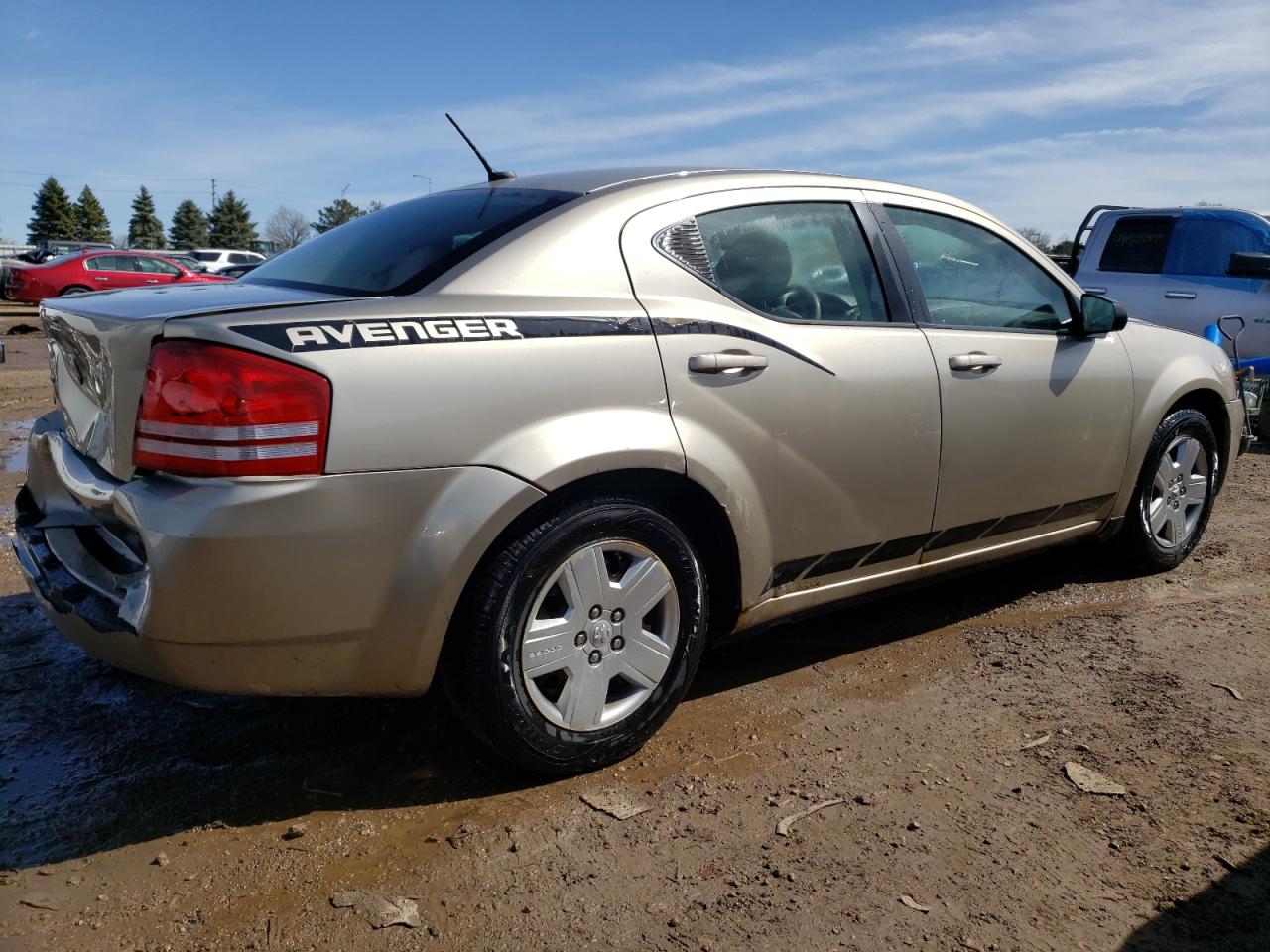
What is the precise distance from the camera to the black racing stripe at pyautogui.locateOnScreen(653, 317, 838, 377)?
288cm

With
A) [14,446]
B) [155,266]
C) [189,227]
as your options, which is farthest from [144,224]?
[14,446]

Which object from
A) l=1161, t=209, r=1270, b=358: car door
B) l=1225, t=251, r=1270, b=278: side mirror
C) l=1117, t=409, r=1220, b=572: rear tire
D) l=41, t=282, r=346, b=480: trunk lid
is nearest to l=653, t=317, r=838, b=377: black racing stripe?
l=41, t=282, r=346, b=480: trunk lid

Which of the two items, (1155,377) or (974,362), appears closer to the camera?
(974,362)

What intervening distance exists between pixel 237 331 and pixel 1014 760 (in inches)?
91.8

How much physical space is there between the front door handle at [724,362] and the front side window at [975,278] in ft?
2.98

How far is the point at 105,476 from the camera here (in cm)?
253

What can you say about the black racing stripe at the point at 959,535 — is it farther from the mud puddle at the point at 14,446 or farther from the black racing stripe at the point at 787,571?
the mud puddle at the point at 14,446

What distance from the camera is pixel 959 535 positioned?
371 cm

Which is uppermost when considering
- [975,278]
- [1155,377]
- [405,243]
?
[405,243]

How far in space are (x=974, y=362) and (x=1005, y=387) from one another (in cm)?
18

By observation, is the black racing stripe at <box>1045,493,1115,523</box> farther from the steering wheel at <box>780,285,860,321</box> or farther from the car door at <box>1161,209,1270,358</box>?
the car door at <box>1161,209,1270,358</box>

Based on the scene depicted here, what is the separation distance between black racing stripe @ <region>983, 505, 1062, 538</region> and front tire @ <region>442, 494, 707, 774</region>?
1418 millimetres

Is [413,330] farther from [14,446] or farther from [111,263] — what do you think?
[111,263]

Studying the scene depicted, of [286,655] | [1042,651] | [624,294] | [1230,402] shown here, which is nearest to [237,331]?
[286,655]
